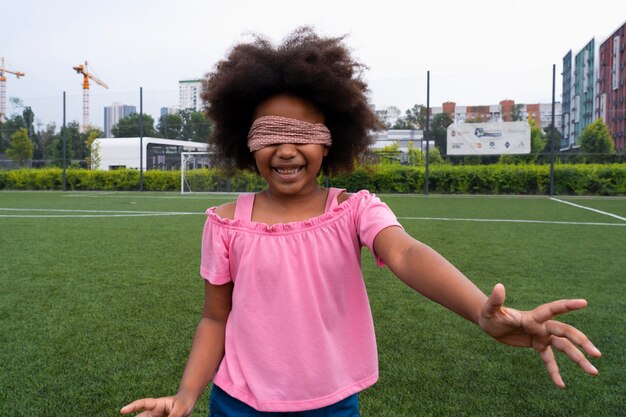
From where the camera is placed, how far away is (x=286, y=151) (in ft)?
5.37

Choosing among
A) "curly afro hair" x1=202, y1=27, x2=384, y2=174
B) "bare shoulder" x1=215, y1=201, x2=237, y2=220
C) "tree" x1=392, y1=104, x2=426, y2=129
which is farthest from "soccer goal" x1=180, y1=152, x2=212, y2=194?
"bare shoulder" x1=215, y1=201, x2=237, y2=220

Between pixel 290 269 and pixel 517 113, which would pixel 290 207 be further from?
pixel 517 113

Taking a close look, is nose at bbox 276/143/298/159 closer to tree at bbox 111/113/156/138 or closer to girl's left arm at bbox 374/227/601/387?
girl's left arm at bbox 374/227/601/387

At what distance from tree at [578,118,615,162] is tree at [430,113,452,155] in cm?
493

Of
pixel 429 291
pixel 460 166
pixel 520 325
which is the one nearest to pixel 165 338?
pixel 429 291

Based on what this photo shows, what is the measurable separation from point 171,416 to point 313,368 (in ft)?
1.19

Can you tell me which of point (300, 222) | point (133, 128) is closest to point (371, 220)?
point (300, 222)

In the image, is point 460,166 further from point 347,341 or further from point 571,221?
point 347,341

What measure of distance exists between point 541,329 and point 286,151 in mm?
814

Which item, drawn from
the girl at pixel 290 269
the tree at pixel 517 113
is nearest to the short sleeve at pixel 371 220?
the girl at pixel 290 269

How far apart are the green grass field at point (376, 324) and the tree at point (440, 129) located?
13708 mm

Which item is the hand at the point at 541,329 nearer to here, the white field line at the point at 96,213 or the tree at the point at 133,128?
the white field line at the point at 96,213

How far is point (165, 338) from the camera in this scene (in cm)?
397

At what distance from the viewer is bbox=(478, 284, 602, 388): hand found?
1022mm
